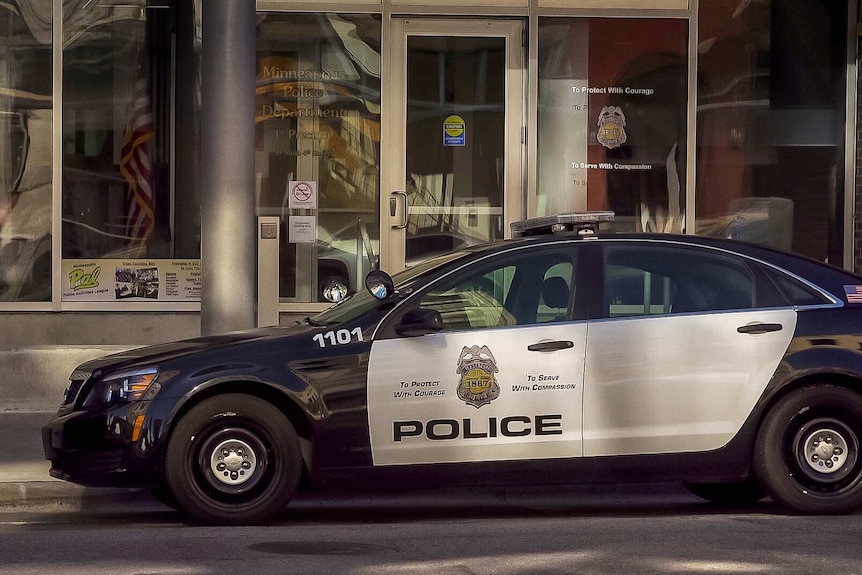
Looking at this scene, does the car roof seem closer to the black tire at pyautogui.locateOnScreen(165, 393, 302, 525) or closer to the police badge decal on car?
the police badge decal on car

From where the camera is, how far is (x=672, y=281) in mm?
7562

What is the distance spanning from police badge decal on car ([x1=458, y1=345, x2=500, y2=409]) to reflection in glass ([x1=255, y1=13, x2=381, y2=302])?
18.4 ft

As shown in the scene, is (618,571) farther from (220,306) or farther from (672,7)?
(672,7)

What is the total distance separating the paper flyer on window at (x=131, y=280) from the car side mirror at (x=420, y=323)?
18.6 feet

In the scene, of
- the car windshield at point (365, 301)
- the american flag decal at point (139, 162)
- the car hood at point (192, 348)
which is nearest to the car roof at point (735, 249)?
the car windshield at point (365, 301)

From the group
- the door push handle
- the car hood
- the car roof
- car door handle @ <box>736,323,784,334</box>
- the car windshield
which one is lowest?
the car hood

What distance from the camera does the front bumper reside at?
709 centimetres

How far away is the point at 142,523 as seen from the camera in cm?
749

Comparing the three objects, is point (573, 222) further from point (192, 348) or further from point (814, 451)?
point (192, 348)

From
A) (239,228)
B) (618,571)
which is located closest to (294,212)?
(239,228)

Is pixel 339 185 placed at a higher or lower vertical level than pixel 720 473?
higher

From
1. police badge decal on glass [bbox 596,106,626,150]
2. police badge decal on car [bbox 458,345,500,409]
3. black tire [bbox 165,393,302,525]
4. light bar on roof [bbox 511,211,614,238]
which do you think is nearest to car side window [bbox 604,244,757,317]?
light bar on roof [bbox 511,211,614,238]

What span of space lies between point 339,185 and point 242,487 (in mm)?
5930

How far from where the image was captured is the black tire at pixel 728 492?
7.99 m
